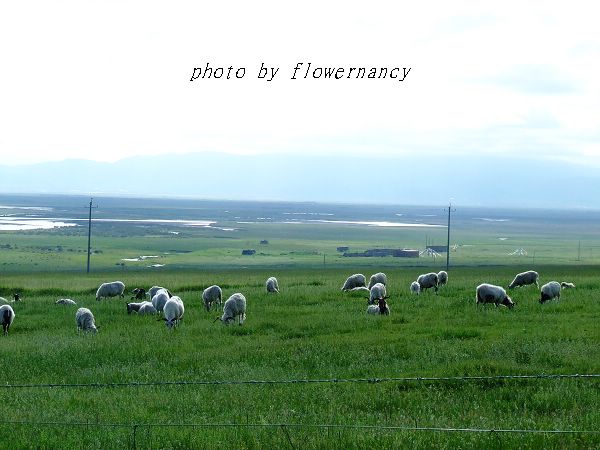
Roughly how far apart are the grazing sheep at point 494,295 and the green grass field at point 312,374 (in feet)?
1.60

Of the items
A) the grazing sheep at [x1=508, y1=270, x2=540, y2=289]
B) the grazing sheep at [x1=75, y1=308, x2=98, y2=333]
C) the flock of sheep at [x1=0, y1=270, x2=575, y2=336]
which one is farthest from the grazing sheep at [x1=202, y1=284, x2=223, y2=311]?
the grazing sheep at [x1=508, y1=270, x2=540, y2=289]

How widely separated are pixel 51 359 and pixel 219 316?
8.06m

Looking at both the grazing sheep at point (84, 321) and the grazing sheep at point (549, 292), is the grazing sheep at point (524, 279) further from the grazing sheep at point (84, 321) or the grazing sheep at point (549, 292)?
the grazing sheep at point (84, 321)

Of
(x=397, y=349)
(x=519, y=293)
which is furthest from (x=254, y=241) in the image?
(x=397, y=349)

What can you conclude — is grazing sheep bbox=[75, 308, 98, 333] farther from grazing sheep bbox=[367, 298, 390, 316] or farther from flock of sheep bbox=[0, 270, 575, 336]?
grazing sheep bbox=[367, 298, 390, 316]

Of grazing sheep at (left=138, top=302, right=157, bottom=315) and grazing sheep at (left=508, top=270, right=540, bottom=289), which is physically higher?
grazing sheep at (left=508, top=270, right=540, bottom=289)

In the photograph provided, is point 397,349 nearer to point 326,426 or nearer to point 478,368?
point 478,368

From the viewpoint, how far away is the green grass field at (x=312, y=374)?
1126cm

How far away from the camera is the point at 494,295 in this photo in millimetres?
26891

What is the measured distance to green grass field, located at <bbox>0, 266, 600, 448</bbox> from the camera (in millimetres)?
11258

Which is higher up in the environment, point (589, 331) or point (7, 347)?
point (589, 331)

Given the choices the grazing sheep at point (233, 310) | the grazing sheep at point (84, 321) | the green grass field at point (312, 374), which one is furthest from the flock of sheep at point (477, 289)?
the grazing sheep at point (84, 321)

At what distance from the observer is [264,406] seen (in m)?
13.7

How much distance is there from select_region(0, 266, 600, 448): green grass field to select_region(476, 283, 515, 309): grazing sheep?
1.60ft
